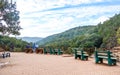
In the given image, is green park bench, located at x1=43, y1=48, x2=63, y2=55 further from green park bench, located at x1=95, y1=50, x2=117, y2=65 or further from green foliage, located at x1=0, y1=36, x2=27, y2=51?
green park bench, located at x1=95, y1=50, x2=117, y2=65

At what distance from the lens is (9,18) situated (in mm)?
26312

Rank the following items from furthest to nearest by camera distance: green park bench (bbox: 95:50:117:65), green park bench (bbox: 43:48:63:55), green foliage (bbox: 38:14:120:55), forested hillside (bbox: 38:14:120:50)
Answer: forested hillside (bbox: 38:14:120:50) < green foliage (bbox: 38:14:120:55) < green park bench (bbox: 43:48:63:55) < green park bench (bbox: 95:50:117:65)

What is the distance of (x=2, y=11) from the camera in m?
25.5

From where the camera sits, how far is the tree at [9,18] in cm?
2560

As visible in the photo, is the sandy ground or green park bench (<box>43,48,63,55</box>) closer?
the sandy ground

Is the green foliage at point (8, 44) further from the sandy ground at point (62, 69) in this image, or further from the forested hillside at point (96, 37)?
the sandy ground at point (62, 69)

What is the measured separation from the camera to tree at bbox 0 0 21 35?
25.6m

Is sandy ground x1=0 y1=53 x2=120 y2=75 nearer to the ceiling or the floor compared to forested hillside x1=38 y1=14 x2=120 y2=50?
nearer to the floor

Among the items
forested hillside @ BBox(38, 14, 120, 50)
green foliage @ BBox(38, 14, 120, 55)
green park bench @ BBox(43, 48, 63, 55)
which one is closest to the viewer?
green park bench @ BBox(43, 48, 63, 55)

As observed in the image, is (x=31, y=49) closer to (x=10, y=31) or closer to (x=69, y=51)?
(x=69, y=51)

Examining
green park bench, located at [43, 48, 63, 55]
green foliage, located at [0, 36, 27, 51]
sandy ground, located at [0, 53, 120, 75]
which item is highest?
green foliage, located at [0, 36, 27, 51]

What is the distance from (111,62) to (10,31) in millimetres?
12605

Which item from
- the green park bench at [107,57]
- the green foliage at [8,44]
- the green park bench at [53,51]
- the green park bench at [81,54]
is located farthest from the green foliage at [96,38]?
the green park bench at [107,57]

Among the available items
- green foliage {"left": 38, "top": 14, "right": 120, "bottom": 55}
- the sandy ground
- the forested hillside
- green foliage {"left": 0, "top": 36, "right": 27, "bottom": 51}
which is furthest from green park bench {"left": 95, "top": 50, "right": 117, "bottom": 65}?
green foliage {"left": 0, "top": 36, "right": 27, "bottom": 51}
